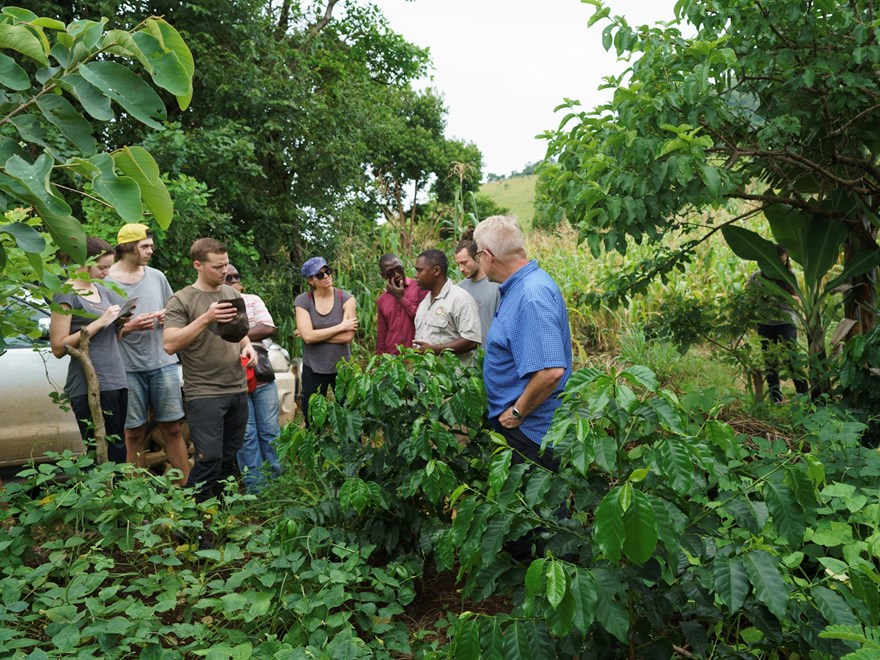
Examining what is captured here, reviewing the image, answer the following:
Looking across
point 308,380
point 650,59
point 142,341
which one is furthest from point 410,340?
point 650,59

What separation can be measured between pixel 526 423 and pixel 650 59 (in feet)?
6.59

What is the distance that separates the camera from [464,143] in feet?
92.5

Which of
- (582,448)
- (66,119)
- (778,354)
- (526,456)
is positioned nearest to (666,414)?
(582,448)

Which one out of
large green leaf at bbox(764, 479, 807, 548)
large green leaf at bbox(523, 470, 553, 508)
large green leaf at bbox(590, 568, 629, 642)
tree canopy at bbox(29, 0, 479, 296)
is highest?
tree canopy at bbox(29, 0, 479, 296)

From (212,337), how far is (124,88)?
9.98 ft

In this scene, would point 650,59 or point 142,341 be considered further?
point 142,341

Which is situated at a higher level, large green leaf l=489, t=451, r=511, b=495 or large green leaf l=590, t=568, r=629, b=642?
large green leaf l=489, t=451, r=511, b=495

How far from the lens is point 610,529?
1.89 meters

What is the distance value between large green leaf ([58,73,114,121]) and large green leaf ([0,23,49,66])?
6cm

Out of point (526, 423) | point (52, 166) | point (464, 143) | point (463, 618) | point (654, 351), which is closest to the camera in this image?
point (52, 166)

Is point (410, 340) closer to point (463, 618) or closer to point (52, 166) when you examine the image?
point (463, 618)

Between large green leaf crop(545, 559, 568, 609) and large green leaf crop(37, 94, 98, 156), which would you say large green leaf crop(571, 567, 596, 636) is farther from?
large green leaf crop(37, 94, 98, 156)

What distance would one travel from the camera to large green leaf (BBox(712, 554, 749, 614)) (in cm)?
199

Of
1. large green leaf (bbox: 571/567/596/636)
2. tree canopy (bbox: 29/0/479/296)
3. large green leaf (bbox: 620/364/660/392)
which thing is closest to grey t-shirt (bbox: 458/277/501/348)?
large green leaf (bbox: 620/364/660/392)
